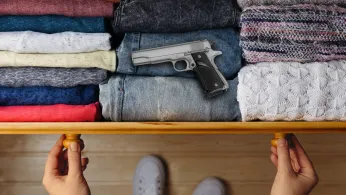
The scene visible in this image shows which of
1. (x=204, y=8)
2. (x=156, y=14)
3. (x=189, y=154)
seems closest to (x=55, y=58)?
(x=156, y=14)

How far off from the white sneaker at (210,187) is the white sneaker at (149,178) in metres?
0.13

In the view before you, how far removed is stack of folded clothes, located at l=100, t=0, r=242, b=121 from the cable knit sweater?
0.14 feet

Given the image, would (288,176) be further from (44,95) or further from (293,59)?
(44,95)

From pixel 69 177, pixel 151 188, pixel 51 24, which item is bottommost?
pixel 151 188

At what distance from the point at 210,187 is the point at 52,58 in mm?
670

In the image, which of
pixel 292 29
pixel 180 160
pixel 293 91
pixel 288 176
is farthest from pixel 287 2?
pixel 180 160

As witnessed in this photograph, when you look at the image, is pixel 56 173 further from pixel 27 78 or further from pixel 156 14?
pixel 156 14

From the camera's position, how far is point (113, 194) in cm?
117

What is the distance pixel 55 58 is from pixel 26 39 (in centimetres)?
7

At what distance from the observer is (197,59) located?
2.55 feet

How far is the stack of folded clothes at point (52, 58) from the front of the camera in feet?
2.43

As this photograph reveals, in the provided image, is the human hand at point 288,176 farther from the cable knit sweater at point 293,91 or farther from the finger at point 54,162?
the finger at point 54,162

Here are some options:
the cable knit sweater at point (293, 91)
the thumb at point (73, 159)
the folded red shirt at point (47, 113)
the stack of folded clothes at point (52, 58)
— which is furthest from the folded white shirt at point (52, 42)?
the cable knit sweater at point (293, 91)

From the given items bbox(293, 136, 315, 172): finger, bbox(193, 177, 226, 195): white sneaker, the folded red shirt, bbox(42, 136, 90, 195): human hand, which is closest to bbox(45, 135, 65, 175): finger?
bbox(42, 136, 90, 195): human hand
